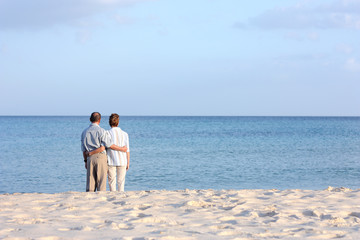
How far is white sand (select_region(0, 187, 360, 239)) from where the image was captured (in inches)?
186

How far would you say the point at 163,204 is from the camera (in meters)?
6.47

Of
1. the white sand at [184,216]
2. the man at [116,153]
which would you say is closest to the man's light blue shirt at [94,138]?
the man at [116,153]

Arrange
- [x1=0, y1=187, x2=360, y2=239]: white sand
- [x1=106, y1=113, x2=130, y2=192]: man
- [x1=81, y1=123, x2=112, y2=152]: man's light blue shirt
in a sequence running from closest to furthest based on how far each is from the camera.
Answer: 1. [x1=0, y1=187, x2=360, y2=239]: white sand
2. [x1=81, y1=123, x2=112, y2=152]: man's light blue shirt
3. [x1=106, y1=113, x2=130, y2=192]: man

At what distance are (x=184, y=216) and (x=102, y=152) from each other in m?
2.70

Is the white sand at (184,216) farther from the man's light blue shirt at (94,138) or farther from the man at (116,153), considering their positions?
the man's light blue shirt at (94,138)

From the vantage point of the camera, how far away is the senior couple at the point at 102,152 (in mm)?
7559

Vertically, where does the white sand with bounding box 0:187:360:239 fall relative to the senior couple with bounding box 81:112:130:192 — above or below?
below

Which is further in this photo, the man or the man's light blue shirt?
the man

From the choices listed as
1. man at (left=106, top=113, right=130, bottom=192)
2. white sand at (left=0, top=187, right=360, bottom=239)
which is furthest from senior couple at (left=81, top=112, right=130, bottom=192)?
white sand at (left=0, top=187, right=360, bottom=239)

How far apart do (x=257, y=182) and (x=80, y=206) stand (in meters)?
9.30

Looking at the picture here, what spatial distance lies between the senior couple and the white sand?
0.53 metres

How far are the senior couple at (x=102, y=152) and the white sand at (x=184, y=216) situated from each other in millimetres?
534

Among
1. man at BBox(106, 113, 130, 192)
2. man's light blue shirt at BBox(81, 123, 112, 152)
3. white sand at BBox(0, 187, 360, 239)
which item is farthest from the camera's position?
man at BBox(106, 113, 130, 192)

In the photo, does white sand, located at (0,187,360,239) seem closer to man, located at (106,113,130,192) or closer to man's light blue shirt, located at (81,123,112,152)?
man, located at (106,113,130,192)
